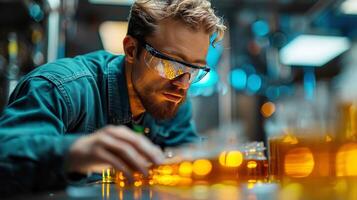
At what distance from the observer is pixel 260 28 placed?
4012 mm

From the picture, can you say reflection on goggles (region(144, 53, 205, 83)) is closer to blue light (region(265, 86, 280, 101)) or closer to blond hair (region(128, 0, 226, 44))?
blond hair (region(128, 0, 226, 44))

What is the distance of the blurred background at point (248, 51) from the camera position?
250 cm

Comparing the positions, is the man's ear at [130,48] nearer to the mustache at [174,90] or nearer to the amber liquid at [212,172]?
the mustache at [174,90]

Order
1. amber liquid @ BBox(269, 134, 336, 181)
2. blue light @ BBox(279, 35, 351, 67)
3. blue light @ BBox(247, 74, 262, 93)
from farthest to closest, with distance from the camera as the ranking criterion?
blue light @ BBox(247, 74, 262, 93), blue light @ BBox(279, 35, 351, 67), amber liquid @ BBox(269, 134, 336, 181)

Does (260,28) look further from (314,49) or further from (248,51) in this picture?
(314,49)

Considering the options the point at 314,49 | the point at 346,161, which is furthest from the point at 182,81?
the point at 314,49

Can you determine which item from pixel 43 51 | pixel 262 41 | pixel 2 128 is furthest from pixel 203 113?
pixel 2 128

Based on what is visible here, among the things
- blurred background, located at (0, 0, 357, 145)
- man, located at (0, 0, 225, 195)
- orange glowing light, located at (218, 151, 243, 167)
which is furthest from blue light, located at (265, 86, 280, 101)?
orange glowing light, located at (218, 151, 243, 167)

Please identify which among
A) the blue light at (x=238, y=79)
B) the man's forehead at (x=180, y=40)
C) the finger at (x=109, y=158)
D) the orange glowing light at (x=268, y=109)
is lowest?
the finger at (x=109, y=158)

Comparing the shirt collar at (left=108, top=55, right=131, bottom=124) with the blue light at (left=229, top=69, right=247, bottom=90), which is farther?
the blue light at (left=229, top=69, right=247, bottom=90)

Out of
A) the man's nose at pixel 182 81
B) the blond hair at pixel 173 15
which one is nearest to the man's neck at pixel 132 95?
the blond hair at pixel 173 15

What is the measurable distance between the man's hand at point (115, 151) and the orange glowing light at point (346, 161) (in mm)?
663

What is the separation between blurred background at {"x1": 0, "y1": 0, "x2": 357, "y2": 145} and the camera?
250cm

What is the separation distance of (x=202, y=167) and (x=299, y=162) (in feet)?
0.96
